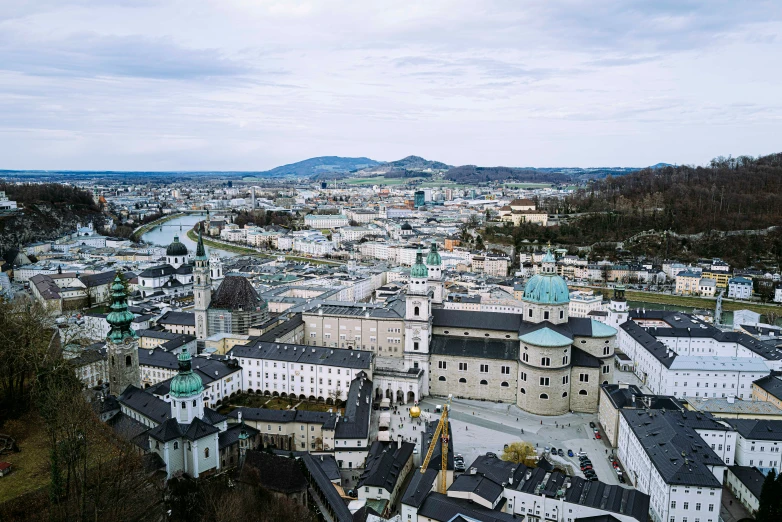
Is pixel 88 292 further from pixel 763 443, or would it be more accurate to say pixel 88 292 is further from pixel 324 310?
pixel 763 443

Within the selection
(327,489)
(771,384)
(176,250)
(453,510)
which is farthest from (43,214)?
(771,384)

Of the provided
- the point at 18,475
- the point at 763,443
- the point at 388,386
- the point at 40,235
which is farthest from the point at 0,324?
the point at 40,235

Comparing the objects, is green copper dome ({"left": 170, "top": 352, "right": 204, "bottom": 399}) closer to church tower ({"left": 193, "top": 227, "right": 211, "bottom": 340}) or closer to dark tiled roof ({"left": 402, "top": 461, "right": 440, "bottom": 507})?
dark tiled roof ({"left": 402, "top": 461, "right": 440, "bottom": 507})

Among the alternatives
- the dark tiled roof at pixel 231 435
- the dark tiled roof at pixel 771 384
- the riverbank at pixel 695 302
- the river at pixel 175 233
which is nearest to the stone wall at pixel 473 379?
the dark tiled roof at pixel 231 435

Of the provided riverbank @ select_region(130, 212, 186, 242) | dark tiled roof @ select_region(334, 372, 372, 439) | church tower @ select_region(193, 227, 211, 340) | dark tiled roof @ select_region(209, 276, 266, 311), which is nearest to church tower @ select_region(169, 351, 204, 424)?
dark tiled roof @ select_region(334, 372, 372, 439)

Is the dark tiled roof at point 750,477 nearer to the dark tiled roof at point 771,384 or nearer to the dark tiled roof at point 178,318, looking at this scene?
the dark tiled roof at point 771,384

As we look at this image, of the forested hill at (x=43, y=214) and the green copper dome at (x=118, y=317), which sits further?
the forested hill at (x=43, y=214)
